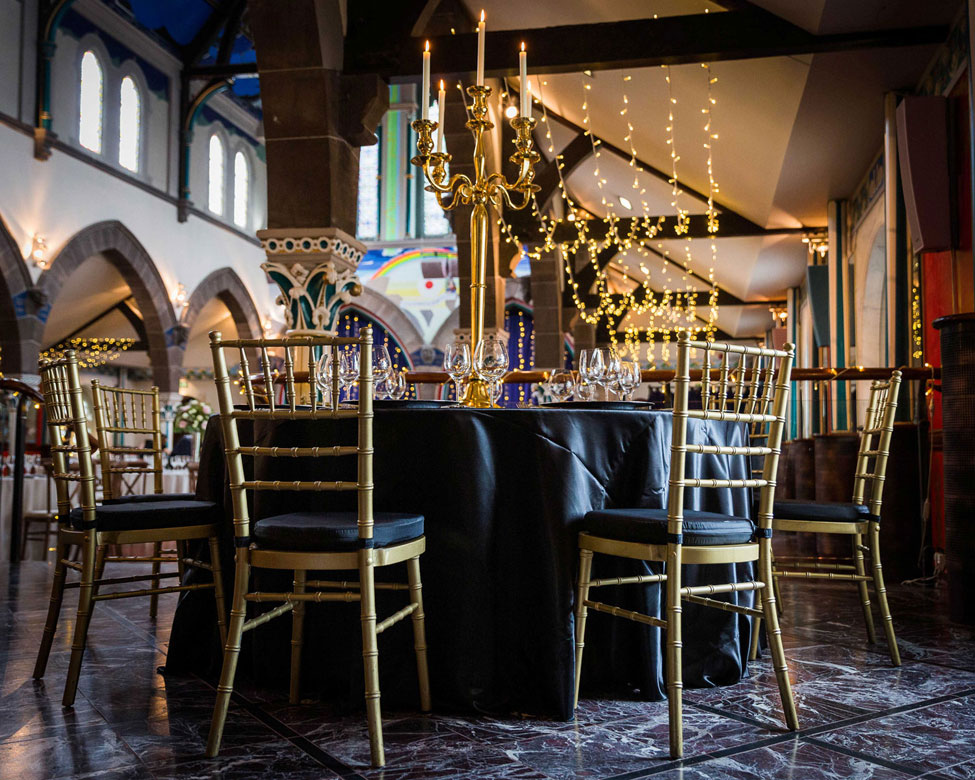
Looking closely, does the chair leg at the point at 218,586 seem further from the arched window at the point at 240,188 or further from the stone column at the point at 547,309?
the arched window at the point at 240,188

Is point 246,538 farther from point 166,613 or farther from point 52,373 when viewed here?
point 166,613

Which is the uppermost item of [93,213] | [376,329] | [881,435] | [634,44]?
[93,213]

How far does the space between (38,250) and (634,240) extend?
7.93 metres

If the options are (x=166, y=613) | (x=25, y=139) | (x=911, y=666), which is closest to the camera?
(x=911, y=666)

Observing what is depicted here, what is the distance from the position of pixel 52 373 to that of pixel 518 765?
71.3 inches

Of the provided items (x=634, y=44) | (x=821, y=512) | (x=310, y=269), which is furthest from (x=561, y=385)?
(x=634, y=44)

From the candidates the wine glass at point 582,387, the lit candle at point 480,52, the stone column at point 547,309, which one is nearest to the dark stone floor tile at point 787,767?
the wine glass at point 582,387

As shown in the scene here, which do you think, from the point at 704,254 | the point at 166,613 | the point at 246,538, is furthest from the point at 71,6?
the point at 246,538

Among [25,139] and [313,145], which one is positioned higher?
[25,139]

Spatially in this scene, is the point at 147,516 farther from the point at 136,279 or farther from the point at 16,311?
the point at 136,279

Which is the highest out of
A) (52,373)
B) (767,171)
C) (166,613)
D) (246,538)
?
(767,171)

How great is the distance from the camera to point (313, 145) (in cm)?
567

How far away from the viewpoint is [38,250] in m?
11.5

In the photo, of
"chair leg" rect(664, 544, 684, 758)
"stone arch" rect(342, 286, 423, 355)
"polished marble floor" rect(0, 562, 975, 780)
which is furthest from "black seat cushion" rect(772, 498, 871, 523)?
"stone arch" rect(342, 286, 423, 355)
